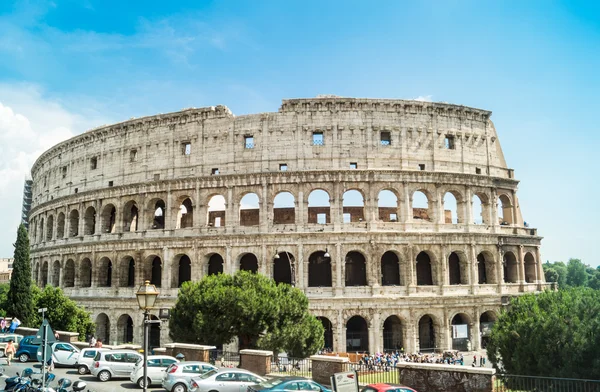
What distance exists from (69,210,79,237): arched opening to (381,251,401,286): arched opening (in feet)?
84.2

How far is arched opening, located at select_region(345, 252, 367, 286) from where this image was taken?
111ft

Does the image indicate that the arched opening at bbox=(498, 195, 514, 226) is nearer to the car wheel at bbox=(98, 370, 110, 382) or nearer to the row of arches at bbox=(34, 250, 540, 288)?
the row of arches at bbox=(34, 250, 540, 288)

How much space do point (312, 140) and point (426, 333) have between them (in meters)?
15.4

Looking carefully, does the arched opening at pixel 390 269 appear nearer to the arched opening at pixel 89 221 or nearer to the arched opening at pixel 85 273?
the arched opening at pixel 85 273

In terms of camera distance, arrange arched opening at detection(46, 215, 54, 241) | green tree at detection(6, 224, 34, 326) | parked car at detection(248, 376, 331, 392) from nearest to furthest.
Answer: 1. parked car at detection(248, 376, 331, 392)
2. green tree at detection(6, 224, 34, 326)
3. arched opening at detection(46, 215, 54, 241)

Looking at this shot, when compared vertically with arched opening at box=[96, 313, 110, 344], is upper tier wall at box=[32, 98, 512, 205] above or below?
above

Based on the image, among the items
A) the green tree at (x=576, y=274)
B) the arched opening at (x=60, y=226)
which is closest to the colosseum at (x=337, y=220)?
the arched opening at (x=60, y=226)

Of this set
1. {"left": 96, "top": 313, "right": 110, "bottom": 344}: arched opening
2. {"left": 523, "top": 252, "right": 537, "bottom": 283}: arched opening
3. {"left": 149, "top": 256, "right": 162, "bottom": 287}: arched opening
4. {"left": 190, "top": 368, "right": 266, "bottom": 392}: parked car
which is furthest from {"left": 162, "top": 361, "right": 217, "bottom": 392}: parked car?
{"left": 523, "top": 252, "right": 537, "bottom": 283}: arched opening

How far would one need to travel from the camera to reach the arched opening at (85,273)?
3900cm

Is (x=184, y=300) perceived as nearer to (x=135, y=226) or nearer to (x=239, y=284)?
(x=239, y=284)

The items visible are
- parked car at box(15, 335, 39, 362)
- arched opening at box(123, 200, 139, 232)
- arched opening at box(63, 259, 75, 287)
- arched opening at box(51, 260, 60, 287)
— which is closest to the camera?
parked car at box(15, 335, 39, 362)

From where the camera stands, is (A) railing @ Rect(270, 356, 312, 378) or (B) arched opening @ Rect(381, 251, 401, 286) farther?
(B) arched opening @ Rect(381, 251, 401, 286)

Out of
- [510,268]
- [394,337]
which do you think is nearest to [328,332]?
[394,337]

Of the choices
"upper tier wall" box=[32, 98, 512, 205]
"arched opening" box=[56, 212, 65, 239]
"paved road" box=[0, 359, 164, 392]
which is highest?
"upper tier wall" box=[32, 98, 512, 205]
